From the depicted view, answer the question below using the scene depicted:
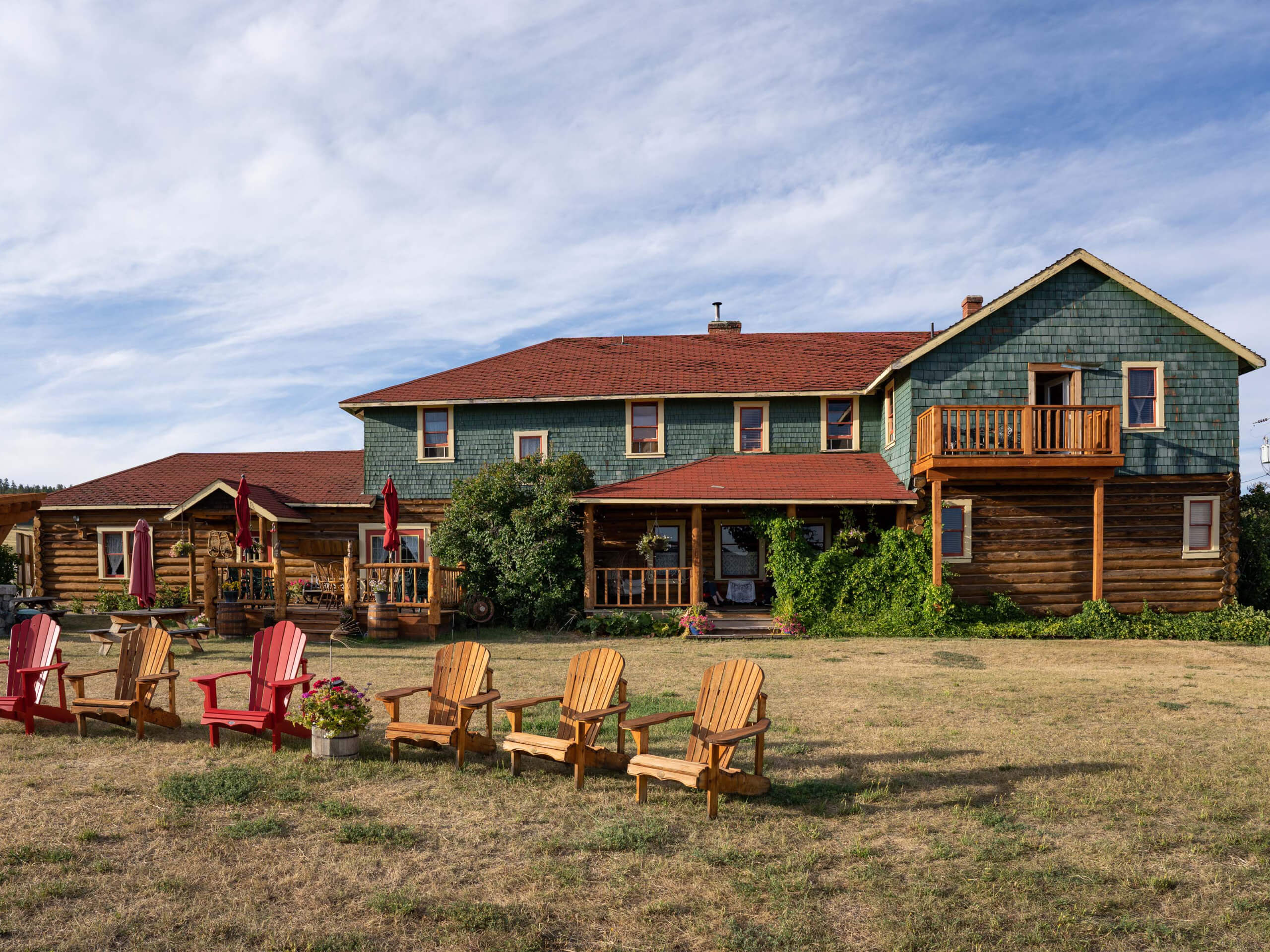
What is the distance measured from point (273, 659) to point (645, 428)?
1470 cm

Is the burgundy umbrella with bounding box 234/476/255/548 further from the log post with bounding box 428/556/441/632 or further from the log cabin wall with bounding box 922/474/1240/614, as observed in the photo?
the log cabin wall with bounding box 922/474/1240/614

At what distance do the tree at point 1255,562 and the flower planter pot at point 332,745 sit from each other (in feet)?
64.3

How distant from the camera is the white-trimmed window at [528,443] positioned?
74.5 feet

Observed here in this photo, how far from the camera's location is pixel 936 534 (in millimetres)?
17766

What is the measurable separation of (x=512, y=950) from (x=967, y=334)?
17253 mm

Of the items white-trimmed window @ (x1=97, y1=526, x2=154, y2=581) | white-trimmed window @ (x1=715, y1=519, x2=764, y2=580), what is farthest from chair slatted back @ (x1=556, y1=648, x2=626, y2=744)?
white-trimmed window @ (x1=97, y1=526, x2=154, y2=581)

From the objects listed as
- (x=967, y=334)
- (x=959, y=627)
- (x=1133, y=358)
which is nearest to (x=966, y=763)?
(x=959, y=627)

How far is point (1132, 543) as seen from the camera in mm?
19016

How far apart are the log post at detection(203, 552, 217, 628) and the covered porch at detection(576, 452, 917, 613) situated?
7.36 metres

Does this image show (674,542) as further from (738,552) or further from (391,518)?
(391,518)

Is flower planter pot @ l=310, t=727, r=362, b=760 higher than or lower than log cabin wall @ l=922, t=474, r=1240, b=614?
lower

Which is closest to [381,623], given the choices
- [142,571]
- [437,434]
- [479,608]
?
[479,608]

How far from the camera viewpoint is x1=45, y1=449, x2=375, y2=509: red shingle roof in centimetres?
2338

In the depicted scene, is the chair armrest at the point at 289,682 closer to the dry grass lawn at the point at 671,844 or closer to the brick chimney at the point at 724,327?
the dry grass lawn at the point at 671,844
